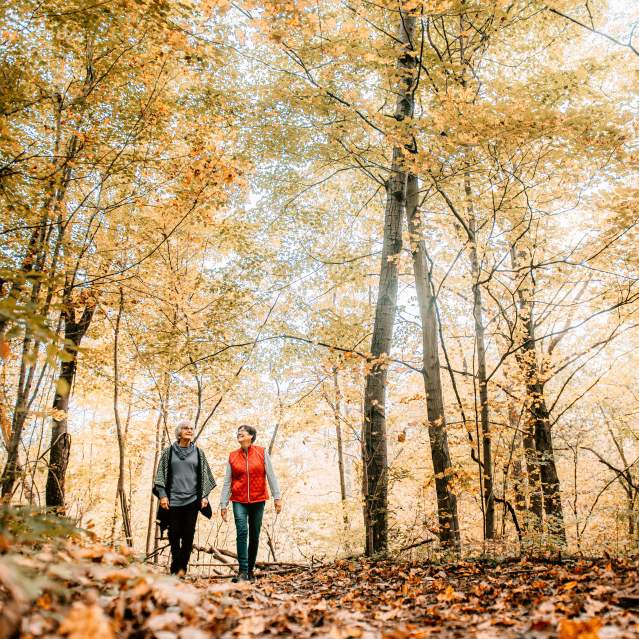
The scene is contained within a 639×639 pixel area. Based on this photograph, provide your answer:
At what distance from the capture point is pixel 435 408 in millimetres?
6590

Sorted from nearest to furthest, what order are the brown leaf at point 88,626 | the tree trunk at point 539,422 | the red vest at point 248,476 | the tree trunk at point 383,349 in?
1. the brown leaf at point 88,626
2. the red vest at point 248,476
3. the tree trunk at point 383,349
4. the tree trunk at point 539,422

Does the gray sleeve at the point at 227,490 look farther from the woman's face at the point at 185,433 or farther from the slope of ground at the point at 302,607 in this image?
the slope of ground at the point at 302,607

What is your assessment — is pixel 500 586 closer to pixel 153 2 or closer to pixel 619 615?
pixel 619 615

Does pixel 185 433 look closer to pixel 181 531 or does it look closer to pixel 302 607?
pixel 181 531

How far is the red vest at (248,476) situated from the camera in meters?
5.12

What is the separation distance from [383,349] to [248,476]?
9.76ft

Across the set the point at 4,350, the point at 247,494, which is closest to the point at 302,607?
the point at 4,350

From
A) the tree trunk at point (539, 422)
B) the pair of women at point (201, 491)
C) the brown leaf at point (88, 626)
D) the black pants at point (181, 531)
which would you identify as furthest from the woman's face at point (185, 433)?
the tree trunk at point (539, 422)

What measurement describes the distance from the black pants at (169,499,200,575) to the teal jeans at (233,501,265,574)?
0.48 metres

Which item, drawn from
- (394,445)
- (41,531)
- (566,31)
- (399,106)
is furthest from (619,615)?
(394,445)

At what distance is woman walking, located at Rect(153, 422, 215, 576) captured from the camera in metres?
4.73

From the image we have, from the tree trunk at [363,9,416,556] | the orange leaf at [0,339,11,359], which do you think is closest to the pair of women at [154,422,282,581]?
the tree trunk at [363,9,416,556]

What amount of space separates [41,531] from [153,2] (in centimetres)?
564

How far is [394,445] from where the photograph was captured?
48.0 feet
